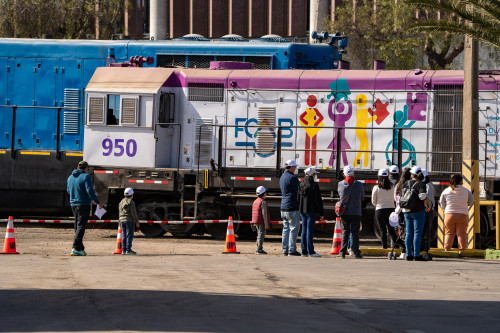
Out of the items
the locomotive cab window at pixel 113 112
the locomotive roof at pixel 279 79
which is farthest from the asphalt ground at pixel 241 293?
the locomotive roof at pixel 279 79

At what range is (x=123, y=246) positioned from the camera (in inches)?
718

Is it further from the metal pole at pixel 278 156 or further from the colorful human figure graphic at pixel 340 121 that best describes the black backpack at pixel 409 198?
the metal pole at pixel 278 156

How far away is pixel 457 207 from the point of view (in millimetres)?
17938

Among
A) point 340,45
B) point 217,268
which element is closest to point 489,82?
point 340,45

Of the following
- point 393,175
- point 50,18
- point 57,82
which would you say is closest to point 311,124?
point 393,175

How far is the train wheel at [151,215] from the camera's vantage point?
2220 centimetres

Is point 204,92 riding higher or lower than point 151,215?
higher

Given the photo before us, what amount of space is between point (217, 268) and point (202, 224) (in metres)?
6.83

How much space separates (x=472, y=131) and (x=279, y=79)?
17.6 ft

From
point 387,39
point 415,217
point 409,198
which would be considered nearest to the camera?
point 409,198

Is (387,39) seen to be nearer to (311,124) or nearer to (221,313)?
(311,124)

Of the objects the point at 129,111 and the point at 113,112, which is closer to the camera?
Answer: the point at 129,111

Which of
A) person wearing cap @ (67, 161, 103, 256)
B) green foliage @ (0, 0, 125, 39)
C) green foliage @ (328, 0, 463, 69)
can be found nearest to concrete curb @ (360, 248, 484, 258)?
person wearing cap @ (67, 161, 103, 256)

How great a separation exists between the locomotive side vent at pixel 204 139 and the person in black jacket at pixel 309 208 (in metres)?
4.93
